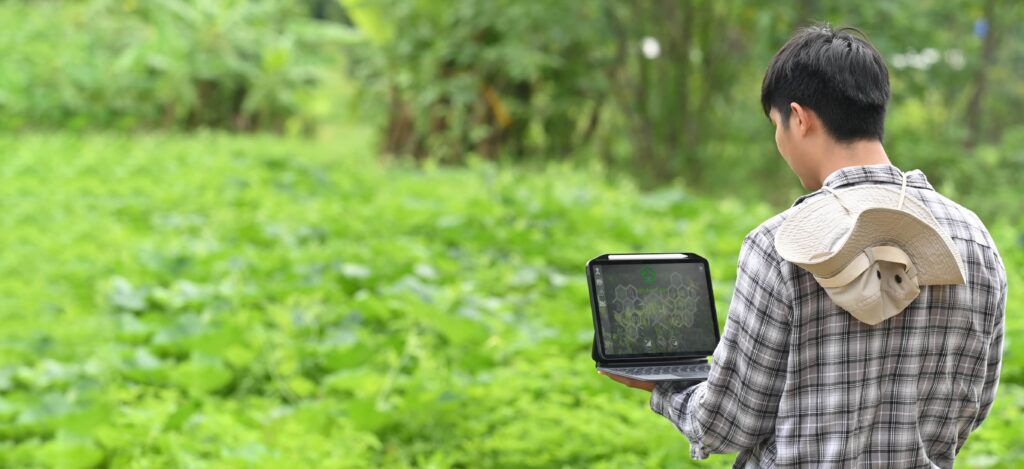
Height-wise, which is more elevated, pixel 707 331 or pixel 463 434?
pixel 707 331

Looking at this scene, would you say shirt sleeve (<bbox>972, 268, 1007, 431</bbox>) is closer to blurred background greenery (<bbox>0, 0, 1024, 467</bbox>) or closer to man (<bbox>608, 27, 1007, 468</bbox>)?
man (<bbox>608, 27, 1007, 468</bbox>)

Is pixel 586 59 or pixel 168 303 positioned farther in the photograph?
pixel 586 59

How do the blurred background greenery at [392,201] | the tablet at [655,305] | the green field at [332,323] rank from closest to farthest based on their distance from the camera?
1. the tablet at [655,305]
2. the green field at [332,323]
3. the blurred background greenery at [392,201]

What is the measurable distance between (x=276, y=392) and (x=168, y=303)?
4.19 ft

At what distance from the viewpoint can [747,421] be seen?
1757 mm

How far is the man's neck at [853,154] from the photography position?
5.55ft

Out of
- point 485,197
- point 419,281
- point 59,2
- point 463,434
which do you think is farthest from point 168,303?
point 59,2

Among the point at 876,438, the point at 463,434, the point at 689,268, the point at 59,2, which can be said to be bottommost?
the point at 59,2

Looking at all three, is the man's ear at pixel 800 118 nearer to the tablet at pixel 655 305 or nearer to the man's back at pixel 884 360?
the man's back at pixel 884 360

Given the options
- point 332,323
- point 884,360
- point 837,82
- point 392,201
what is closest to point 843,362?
point 884,360

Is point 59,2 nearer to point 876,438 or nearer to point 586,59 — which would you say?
point 586,59

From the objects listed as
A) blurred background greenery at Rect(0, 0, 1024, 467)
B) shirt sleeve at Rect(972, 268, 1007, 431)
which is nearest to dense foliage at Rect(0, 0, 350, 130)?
blurred background greenery at Rect(0, 0, 1024, 467)

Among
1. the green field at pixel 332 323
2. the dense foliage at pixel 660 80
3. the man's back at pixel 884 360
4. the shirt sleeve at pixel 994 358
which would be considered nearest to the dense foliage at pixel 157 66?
the dense foliage at pixel 660 80

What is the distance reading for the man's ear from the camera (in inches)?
66.2
